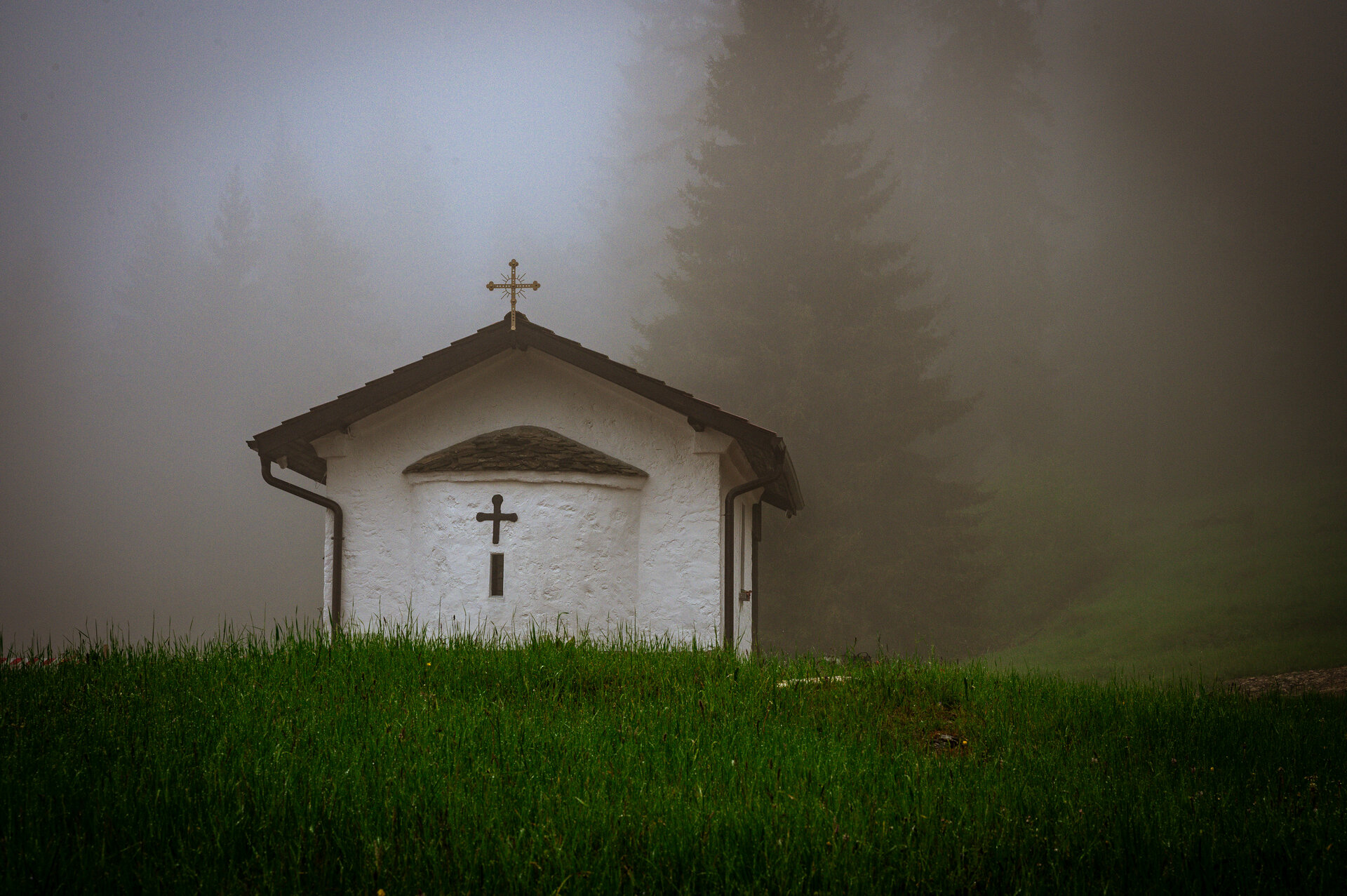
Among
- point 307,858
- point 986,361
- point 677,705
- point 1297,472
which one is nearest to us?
point 307,858

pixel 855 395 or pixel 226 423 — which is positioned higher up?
pixel 226 423

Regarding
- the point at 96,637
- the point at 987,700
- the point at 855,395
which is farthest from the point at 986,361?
the point at 96,637

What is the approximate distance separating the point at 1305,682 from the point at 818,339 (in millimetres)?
13043

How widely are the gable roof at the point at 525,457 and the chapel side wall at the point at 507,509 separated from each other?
245 millimetres

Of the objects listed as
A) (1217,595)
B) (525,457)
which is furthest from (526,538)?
(1217,595)

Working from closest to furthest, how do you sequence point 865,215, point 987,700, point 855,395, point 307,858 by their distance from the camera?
point 307,858, point 987,700, point 855,395, point 865,215

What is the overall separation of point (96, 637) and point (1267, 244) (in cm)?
5389

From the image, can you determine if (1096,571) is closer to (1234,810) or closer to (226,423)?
(1234,810)

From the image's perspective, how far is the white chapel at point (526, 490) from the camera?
10.6 metres

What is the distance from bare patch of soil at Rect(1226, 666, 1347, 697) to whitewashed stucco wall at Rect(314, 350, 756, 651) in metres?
7.61

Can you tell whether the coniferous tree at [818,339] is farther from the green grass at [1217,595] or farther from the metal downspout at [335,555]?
the metal downspout at [335,555]

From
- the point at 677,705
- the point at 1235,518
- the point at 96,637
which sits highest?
the point at 1235,518

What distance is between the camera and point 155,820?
11.8ft

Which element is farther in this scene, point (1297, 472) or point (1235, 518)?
point (1297, 472)
